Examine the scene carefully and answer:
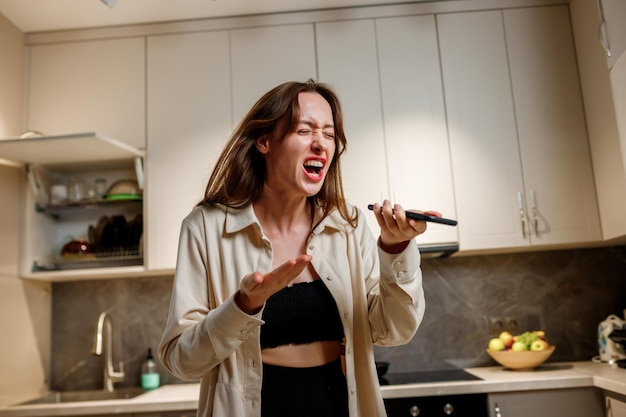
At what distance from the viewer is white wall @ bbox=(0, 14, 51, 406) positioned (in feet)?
8.70

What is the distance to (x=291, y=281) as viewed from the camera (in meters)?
1.22

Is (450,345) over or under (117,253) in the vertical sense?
under

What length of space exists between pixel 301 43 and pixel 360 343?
6.40 ft

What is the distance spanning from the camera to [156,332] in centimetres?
303

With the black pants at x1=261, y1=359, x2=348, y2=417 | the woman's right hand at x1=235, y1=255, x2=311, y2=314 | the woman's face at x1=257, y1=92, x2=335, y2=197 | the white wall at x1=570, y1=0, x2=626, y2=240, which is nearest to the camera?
the woman's right hand at x1=235, y1=255, x2=311, y2=314

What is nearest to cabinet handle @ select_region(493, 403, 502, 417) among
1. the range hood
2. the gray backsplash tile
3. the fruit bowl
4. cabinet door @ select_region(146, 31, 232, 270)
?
the fruit bowl

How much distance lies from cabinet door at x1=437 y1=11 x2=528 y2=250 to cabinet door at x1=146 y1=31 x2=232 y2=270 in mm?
1126

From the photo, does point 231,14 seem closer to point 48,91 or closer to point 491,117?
point 48,91

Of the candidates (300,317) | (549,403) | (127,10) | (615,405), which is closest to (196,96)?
(127,10)

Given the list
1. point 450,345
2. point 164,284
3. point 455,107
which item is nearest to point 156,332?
point 164,284

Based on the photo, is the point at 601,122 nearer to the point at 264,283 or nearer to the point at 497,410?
the point at 497,410

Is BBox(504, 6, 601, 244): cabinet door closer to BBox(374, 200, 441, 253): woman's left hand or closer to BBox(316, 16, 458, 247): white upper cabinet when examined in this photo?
BBox(316, 16, 458, 247): white upper cabinet

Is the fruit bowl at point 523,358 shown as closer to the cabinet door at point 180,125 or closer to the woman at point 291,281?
the woman at point 291,281

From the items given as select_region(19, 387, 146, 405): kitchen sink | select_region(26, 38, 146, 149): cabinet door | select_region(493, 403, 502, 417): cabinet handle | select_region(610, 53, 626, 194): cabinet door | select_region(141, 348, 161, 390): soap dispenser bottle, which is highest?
select_region(26, 38, 146, 149): cabinet door
